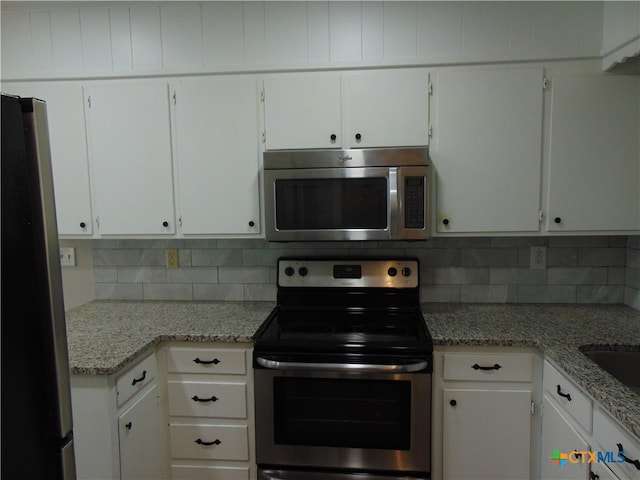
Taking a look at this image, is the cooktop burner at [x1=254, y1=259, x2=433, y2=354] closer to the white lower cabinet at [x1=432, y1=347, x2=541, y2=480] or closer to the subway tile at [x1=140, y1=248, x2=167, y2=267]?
the white lower cabinet at [x1=432, y1=347, x2=541, y2=480]

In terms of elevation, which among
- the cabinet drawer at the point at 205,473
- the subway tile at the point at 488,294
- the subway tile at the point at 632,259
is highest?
the subway tile at the point at 632,259

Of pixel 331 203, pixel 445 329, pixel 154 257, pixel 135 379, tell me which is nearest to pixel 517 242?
pixel 445 329

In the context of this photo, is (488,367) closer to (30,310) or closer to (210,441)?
(210,441)

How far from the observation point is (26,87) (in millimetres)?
1982

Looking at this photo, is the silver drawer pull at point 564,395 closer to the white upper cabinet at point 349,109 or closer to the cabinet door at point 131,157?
the white upper cabinet at point 349,109

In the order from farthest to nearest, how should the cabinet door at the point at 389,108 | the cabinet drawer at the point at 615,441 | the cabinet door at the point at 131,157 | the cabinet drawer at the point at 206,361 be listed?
1. the cabinet door at the point at 131,157
2. the cabinet door at the point at 389,108
3. the cabinet drawer at the point at 206,361
4. the cabinet drawer at the point at 615,441

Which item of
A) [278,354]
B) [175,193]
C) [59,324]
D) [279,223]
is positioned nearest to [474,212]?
[279,223]

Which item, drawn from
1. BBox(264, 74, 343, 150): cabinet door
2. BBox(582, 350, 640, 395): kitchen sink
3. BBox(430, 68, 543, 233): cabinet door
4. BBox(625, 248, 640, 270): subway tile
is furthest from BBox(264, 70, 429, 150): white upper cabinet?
BBox(625, 248, 640, 270): subway tile

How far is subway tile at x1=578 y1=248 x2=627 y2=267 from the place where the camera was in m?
2.07

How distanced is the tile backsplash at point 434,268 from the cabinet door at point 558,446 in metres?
0.75

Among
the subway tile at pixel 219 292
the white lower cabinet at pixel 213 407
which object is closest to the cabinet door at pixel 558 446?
the white lower cabinet at pixel 213 407

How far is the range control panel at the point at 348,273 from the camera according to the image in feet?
6.72

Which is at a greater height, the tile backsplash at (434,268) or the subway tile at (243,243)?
the subway tile at (243,243)

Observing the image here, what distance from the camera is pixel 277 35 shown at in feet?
6.17
